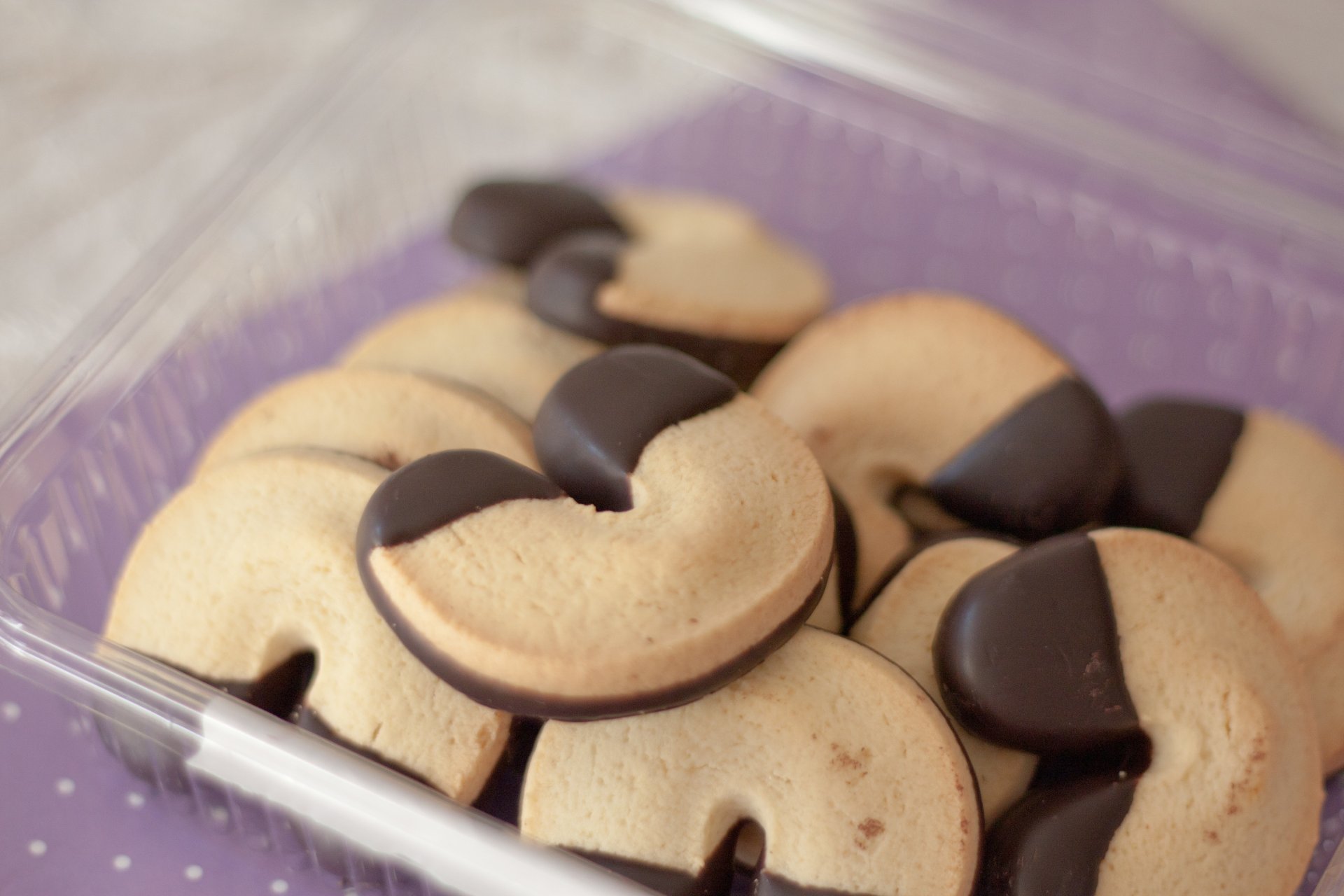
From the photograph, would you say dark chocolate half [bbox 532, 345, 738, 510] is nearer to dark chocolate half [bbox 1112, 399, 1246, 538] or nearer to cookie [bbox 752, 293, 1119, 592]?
cookie [bbox 752, 293, 1119, 592]

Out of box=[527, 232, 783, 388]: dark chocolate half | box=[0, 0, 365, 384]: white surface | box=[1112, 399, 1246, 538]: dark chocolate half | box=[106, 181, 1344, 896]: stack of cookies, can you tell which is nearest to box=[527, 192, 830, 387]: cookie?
box=[527, 232, 783, 388]: dark chocolate half

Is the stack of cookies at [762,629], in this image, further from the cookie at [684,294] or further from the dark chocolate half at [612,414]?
the cookie at [684,294]

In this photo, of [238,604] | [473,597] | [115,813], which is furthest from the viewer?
[115,813]

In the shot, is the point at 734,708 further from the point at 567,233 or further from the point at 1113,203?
the point at 1113,203

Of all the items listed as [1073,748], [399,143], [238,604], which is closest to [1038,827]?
[1073,748]

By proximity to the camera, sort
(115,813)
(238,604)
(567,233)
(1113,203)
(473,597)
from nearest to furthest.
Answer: (473,597)
(238,604)
(115,813)
(567,233)
(1113,203)

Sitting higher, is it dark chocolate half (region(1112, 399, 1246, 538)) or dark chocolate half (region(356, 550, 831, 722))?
dark chocolate half (region(356, 550, 831, 722))

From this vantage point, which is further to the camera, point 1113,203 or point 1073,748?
point 1113,203
